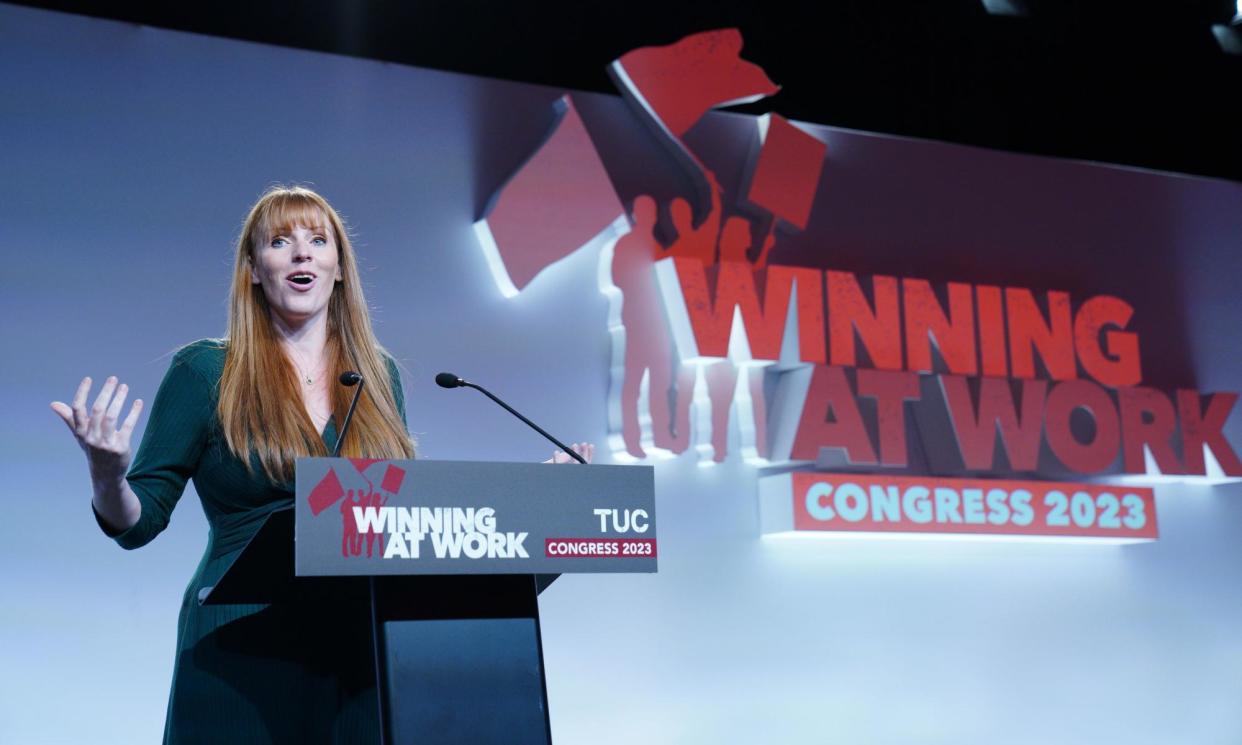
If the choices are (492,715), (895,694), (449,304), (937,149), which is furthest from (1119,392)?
(492,715)

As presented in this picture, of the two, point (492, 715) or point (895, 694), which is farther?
point (895, 694)

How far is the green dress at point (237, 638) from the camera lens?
153 centimetres

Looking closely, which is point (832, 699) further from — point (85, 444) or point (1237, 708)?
point (85, 444)

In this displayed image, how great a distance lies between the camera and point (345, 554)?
1297mm

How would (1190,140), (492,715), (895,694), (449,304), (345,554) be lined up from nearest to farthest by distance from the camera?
(345,554), (492,715), (449,304), (895,694), (1190,140)

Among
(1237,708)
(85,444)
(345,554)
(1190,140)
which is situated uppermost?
(1190,140)

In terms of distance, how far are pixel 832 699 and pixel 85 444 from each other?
3.69 m

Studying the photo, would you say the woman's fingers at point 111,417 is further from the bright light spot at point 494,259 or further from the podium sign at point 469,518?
the bright light spot at point 494,259

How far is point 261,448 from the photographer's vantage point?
5.22ft

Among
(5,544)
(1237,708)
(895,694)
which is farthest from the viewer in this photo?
(1237,708)

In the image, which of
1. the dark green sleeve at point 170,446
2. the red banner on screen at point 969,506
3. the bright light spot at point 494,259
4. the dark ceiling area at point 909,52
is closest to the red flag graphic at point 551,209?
the bright light spot at point 494,259

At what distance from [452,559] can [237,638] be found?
366mm

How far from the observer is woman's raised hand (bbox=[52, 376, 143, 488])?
4.69ft

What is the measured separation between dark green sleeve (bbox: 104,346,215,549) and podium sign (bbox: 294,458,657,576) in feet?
1.34
